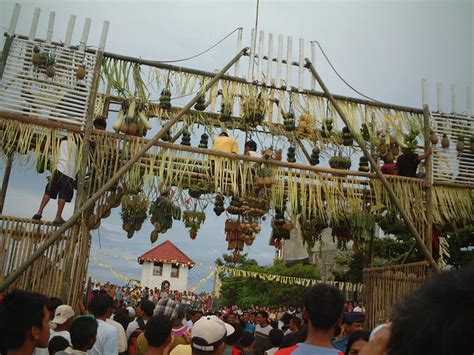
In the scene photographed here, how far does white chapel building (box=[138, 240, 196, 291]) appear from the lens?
1660 inches

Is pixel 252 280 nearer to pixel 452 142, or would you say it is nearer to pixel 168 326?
pixel 452 142

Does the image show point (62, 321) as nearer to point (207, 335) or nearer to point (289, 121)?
point (207, 335)

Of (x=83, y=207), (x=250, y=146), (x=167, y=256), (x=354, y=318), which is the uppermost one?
(x=250, y=146)

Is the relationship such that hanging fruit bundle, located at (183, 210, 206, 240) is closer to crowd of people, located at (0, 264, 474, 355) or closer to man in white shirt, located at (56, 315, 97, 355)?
crowd of people, located at (0, 264, 474, 355)

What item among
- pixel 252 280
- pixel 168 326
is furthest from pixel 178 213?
pixel 252 280

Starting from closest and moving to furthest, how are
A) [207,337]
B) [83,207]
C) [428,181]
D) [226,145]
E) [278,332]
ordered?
[207,337]
[278,332]
[83,207]
[226,145]
[428,181]

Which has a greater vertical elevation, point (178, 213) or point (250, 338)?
point (178, 213)

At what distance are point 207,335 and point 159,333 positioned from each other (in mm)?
670

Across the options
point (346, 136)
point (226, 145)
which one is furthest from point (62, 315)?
point (346, 136)

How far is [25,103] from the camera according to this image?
7359 millimetres

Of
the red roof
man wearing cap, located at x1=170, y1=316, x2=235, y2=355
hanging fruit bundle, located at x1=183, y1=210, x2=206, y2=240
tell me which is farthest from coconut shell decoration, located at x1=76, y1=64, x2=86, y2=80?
the red roof

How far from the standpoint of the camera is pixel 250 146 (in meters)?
9.34

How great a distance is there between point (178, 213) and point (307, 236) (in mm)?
2926

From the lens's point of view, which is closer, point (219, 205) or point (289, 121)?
point (289, 121)
